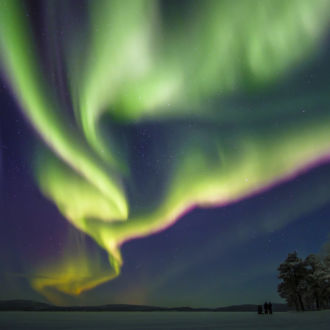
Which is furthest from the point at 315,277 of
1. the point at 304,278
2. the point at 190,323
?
the point at 190,323

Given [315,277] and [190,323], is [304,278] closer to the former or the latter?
[315,277]

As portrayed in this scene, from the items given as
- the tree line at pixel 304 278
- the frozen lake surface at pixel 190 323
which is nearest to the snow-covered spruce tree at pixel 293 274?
the tree line at pixel 304 278

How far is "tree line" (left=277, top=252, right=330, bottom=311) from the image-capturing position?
130 ft

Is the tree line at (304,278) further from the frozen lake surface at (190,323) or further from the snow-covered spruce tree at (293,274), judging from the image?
the frozen lake surface at (190,323)

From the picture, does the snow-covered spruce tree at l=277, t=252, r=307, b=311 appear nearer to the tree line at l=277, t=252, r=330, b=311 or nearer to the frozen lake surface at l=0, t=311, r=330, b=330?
the tree line at l=277, t=252, r=330, b=311

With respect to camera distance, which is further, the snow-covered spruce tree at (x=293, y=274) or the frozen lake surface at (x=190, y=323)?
the snow-covered spruce tree at (x=293, y=274)

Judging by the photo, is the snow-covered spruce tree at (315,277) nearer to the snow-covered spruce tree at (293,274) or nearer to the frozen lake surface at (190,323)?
the snow-covered spruce tree at (293,274)

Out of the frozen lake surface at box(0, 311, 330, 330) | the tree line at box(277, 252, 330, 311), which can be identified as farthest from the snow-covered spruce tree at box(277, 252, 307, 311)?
the frozen lake surface at box(0, 311, 330, 330)

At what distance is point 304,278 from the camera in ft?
137

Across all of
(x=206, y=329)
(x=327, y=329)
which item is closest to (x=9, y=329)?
(x=206, y=329)

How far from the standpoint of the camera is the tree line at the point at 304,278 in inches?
1565

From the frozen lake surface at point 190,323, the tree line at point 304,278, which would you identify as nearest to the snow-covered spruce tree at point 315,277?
the tree line at point 304,278

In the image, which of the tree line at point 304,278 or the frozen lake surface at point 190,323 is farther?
the tree line at point 304,278

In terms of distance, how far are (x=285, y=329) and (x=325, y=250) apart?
50049mm
